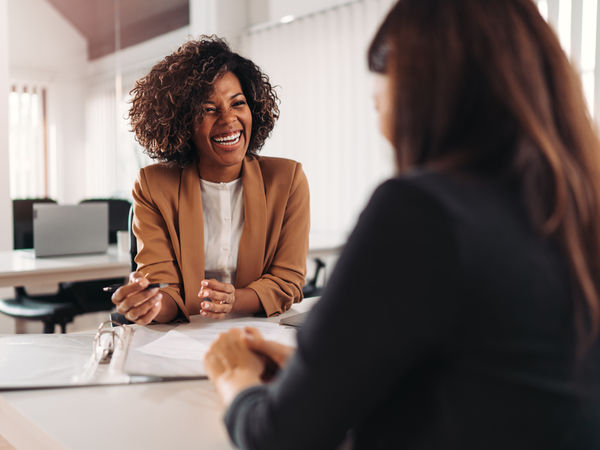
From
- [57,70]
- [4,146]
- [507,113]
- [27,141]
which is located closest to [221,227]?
[507,113]

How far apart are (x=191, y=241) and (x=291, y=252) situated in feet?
0.94

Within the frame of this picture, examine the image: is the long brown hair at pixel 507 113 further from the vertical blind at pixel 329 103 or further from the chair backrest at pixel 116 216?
the vertical blind at pixel 329 103

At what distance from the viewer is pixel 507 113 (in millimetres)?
574

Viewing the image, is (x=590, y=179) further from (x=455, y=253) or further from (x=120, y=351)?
(x=120, y=351)

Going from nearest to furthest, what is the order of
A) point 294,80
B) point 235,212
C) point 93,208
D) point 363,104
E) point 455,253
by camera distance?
point 455,253 → point 235,212 → point 93,208 → point 363,104 → point 294,80

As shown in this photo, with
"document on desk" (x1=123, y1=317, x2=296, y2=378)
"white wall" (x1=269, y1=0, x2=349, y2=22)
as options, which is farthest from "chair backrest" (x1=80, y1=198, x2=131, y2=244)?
"document on desk" (x1=123, y1=317, x2=296, y2=378)

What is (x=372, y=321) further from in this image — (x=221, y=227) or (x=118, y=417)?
(x=221, y=227)

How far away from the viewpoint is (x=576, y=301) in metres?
0.54

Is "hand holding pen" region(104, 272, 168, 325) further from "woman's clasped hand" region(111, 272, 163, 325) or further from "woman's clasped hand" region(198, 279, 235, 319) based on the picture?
"woman's clasped hand" region(198, 279, 235, 319)

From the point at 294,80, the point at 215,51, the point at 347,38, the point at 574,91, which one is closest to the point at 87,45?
the point at 294,80

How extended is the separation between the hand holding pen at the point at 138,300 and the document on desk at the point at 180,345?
0.11 ft

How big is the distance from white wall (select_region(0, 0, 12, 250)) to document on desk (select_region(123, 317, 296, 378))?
10.3 feet

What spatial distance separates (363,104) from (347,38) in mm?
521

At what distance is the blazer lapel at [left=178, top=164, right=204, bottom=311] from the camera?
1543mm
